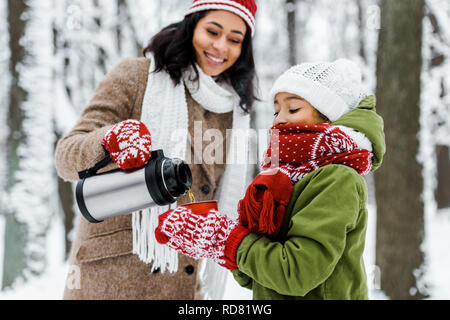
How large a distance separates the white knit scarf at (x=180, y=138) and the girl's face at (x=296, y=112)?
507 mm

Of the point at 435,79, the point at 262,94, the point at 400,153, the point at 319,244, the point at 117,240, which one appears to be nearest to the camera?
the point at 319,244

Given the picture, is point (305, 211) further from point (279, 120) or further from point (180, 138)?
point (180, 138)

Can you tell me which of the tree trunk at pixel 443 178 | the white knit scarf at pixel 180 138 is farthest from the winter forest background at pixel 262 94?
the tree trunk at pixel 443 178

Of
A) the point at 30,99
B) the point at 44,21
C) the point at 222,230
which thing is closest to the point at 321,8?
the point at 44,21

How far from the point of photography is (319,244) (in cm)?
93

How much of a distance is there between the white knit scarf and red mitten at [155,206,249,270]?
0.47 meters

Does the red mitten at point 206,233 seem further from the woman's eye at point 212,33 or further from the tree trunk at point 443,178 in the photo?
the tree trunk at point 443,178

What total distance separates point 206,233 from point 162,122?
0.69 meters

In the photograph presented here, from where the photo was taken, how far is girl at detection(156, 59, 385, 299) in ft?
3.08

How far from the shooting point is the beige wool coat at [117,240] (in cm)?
147

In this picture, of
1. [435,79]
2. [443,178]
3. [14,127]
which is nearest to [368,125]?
[14,127]

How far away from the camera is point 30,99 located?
388 cm
